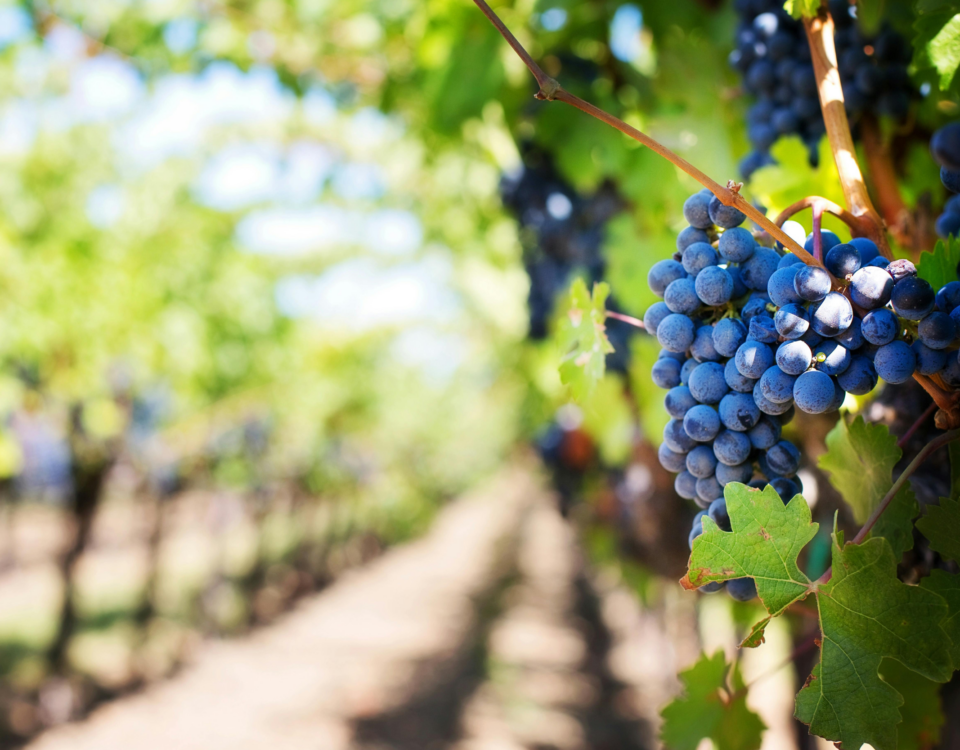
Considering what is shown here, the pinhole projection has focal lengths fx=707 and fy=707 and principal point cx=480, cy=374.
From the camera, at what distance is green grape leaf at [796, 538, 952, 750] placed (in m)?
0.67

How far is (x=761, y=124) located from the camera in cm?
122

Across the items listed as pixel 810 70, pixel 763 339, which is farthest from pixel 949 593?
pixel 810 70

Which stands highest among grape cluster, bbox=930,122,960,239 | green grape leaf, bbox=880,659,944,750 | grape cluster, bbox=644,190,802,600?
grape cluster, bbox=930,122,960,239

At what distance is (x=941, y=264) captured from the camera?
0.76 meters

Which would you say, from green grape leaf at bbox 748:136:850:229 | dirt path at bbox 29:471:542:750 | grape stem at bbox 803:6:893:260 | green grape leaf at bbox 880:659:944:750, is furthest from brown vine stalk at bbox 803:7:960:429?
dirt path at bbox 29:471:542:750

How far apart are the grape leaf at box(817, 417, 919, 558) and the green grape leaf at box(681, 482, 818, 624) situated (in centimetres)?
16

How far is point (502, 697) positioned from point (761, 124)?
25.5ft

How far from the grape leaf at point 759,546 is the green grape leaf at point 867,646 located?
0.12 ft

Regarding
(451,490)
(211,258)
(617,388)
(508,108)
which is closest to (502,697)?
(211,258)

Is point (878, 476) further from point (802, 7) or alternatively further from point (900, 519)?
point (802, 7)

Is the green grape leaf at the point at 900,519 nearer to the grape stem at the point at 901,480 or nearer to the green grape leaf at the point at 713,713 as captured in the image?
the grape stem at the point at 901,480

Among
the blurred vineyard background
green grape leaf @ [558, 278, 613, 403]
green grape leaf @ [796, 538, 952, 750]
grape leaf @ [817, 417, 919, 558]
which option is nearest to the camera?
green grape leaf @ [796, 538, 952, 750]

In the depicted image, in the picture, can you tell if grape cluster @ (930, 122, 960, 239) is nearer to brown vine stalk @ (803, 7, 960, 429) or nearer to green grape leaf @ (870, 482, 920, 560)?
brown vine stalk @ (803, 7, 960, 429)

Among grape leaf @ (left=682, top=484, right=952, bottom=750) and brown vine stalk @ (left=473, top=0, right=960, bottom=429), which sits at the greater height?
brown vine stalk @ (left=473, top=0, right=960, bottom=429)
